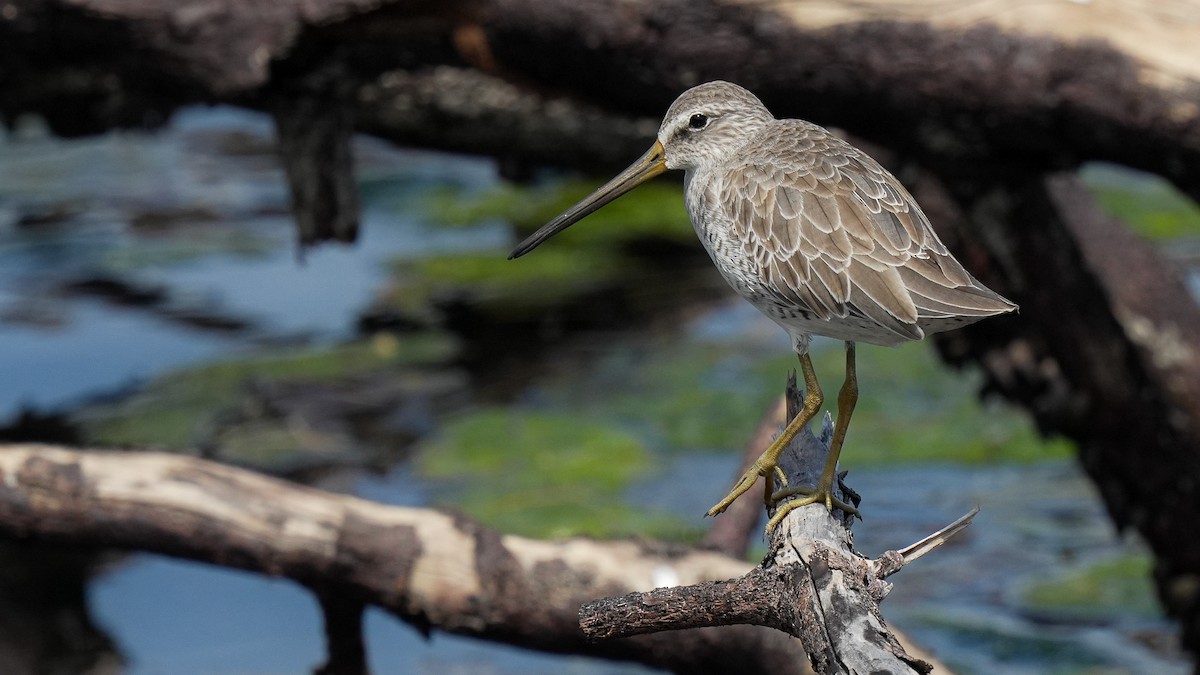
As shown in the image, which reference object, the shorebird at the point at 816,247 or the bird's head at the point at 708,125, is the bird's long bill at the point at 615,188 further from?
the shorebird at the point at 816,247

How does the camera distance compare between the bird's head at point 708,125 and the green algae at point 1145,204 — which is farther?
the green algae at point 1145,204

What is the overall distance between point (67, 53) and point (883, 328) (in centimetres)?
371

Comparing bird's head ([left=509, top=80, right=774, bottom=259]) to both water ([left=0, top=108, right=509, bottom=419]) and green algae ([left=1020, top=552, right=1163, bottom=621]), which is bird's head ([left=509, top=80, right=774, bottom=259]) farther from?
water ([left=0, top=108, right=509, bottom=419])

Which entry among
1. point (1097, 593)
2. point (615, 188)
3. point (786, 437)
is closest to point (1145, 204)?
point (1097, 593)

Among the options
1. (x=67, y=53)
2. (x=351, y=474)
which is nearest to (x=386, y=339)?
(x=351, y=474)

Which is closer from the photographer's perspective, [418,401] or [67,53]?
[67,53]

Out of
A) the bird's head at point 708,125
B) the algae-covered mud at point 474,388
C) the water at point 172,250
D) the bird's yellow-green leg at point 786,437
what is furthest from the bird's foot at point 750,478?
the water at point 172,250

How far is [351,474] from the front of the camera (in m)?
6.98

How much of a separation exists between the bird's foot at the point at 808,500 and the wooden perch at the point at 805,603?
177mm

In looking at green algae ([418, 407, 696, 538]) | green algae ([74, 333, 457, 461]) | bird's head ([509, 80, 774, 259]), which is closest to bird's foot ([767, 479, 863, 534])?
bird's head ([509, 80, 774, 259])

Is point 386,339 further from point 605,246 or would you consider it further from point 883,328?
point 883,328

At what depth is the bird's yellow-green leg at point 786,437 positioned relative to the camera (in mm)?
3205

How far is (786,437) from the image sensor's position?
3.26m

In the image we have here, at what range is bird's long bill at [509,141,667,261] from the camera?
3518 millimetres
